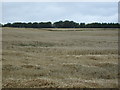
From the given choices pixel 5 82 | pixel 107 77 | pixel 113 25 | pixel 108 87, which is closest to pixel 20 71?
pixel 5 82

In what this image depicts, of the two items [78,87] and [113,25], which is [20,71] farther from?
[113,25]

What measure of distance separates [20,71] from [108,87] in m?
6.16

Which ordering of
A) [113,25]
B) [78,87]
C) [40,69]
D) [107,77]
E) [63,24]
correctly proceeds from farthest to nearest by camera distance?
[63,24] → [113,25] → [40,69] → [107,77] → [78,87]

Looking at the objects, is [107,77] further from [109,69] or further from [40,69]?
[40,69]

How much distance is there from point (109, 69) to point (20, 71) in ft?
19.2

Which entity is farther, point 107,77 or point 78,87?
point 107,77

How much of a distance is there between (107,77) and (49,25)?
4474 inches

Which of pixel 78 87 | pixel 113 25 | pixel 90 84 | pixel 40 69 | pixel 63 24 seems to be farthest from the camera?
pixel 63 24

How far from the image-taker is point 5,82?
1295 centimetres

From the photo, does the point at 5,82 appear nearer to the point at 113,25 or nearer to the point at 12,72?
the point at 12,72

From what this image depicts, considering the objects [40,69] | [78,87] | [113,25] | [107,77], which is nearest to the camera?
[78,87]

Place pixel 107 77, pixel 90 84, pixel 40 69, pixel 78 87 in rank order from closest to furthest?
pixel 78 87 < pixel 90 84 < pixel 107 77 < pixel 40 69

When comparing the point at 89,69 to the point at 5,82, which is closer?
the point at 5,82

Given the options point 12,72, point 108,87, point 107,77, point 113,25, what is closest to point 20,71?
point 12,72
